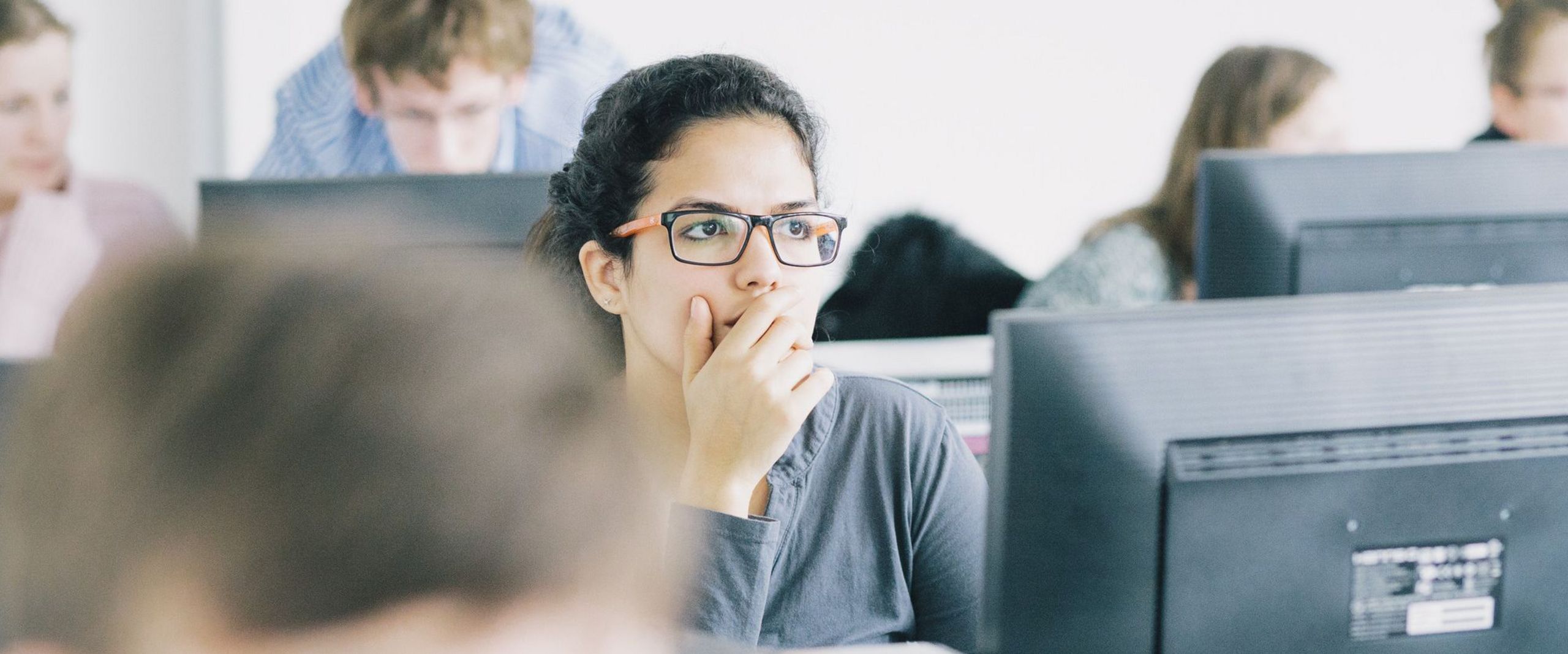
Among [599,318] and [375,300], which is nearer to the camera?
[375,300]

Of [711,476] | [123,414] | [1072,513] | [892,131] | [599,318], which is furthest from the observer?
[892,131]

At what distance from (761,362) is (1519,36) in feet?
7.58

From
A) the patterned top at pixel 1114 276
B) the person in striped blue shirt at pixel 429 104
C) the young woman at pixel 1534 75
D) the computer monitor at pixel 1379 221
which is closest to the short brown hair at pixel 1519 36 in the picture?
the young woman at pixel 1534 75

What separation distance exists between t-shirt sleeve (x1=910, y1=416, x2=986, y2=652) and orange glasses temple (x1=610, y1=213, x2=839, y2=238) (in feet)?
0.79

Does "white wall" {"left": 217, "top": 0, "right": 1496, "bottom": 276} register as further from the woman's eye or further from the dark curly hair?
the woman's eye

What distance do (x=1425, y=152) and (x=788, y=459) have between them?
2.18 feet

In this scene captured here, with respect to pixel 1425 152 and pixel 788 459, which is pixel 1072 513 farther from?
pixel 1425 152

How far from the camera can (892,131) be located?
373 cm

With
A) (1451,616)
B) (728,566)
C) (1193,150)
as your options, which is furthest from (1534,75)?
(728,566)

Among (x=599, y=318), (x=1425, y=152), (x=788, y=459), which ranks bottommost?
(x=788, y=459)

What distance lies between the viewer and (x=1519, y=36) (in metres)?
2.83

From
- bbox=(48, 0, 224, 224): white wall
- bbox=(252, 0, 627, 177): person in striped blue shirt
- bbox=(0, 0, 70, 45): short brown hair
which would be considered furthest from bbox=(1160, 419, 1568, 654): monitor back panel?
bbox=(48, 0, 224, 224): white wall

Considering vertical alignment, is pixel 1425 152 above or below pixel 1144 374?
above

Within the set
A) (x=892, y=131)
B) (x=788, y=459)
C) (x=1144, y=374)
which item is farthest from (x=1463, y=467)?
(x=892, y=131)
